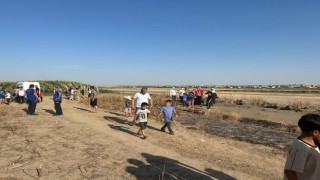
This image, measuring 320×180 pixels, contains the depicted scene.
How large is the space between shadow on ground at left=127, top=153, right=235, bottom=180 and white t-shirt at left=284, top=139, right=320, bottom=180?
3740 millimetres

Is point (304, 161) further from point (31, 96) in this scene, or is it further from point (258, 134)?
point (31, 96)

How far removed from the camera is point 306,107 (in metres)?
27.3

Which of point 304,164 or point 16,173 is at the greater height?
point 304,164

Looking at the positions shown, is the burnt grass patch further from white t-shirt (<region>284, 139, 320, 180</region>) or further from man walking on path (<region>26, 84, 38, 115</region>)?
man walking on path (<region>26, 84, 38, 115</region>)

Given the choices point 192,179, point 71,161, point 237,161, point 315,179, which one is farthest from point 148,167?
point 315,179

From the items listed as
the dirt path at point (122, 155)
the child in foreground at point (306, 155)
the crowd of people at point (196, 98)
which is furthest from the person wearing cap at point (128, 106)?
the child in foreground at point (306, 155)

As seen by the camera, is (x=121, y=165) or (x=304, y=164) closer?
A: (x=304, y=164)

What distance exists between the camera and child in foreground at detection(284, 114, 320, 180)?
12.2 feet

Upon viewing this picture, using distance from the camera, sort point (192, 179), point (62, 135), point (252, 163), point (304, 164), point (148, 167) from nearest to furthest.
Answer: point (304, 164)
point (192, 179)
point (148, 167)
point (252, 163)
point (62, 135)

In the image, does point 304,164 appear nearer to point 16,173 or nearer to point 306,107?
point 16,173

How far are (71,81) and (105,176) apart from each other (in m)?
62.3

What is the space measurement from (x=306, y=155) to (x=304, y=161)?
0.08 meters

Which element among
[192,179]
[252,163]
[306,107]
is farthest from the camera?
[306,107]

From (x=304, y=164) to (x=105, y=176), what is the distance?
16.3ft
